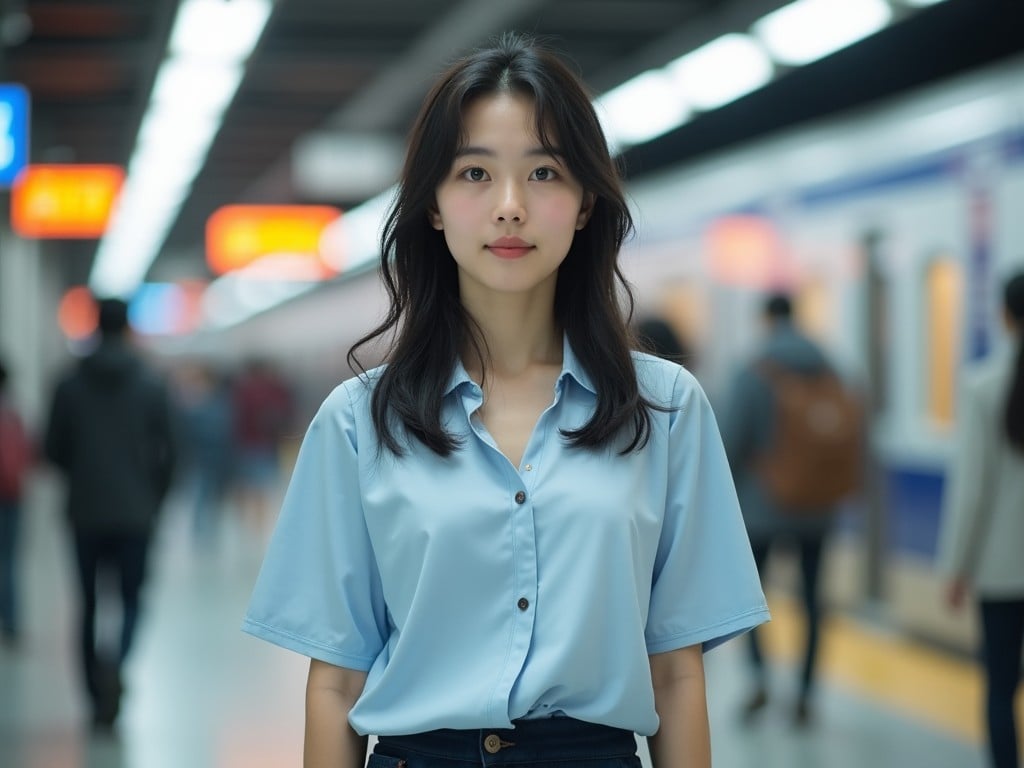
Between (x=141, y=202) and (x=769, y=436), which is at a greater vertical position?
(x=141, y=202)

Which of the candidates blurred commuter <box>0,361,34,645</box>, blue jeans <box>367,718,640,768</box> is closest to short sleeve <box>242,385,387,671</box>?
blue jeans <box>367,718,640,768</box>

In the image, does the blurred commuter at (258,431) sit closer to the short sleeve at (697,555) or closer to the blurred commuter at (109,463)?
the blurred commuter at (109,463)

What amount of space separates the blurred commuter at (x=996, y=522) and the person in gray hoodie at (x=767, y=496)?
1.81 meters

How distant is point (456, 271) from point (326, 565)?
1.52 feet

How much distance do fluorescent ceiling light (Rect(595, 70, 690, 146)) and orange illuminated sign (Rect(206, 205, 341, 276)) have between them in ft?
30.3

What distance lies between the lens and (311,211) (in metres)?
22.1

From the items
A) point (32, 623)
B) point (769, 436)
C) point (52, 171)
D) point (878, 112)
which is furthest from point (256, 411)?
point (769, 436)

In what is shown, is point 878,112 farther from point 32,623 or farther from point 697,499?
point 697,499

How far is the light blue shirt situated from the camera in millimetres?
1975

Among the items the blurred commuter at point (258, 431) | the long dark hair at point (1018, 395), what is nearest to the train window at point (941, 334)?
the long dark hair at point (1018, 395)

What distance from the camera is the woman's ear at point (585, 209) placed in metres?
2.15

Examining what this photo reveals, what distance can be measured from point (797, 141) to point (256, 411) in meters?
6.75

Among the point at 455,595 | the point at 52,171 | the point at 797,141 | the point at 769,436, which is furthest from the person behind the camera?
the point at 52,171

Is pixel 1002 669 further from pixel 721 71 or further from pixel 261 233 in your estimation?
pixel 261 233
